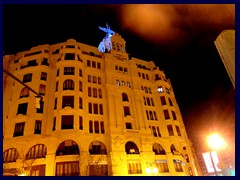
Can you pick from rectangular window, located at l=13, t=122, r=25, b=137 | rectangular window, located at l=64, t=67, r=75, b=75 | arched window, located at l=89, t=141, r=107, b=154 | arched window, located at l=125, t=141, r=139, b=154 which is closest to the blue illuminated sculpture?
rectangular window, located at l=64, t=67, r=75, b=75

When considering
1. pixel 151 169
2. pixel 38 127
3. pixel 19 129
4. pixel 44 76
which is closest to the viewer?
pixel 19 129

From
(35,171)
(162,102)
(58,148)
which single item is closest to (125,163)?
(58,148)

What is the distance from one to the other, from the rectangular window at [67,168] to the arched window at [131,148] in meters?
7.41

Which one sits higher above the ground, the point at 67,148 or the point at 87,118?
the point at 87,118

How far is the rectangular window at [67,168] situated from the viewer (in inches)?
934

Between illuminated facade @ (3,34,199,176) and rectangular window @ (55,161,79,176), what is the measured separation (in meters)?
0.11

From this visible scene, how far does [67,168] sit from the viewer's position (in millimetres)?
23969

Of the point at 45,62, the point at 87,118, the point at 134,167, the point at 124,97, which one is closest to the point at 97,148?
the point at 87,118

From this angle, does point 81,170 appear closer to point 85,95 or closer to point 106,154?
point 106,154

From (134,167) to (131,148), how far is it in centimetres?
261

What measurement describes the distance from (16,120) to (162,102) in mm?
22980

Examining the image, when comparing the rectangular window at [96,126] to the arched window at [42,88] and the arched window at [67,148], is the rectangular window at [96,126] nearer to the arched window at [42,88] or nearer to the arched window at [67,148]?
the arched window at [67,148]

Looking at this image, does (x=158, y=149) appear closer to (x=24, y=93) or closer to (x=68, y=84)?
(x=68, y=84)

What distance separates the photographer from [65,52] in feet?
107
